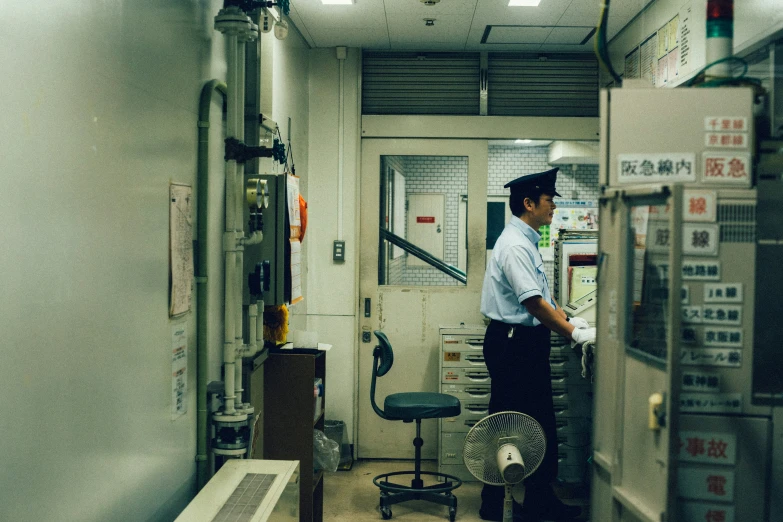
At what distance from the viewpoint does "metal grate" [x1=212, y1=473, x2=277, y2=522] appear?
1.97 metres

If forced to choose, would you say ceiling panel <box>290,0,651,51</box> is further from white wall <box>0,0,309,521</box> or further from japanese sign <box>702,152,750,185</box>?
japanese sign <box>702,152,750,185</box>

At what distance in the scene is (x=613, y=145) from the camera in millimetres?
1761

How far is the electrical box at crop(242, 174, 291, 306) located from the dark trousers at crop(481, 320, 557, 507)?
1.25 m

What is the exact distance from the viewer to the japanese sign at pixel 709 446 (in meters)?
1.67

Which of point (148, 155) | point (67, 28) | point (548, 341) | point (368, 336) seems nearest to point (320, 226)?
point (368, 336)

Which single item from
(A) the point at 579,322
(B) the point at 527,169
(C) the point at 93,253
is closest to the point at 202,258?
(C) the point at 93,253

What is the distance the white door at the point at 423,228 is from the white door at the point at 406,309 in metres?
0.20

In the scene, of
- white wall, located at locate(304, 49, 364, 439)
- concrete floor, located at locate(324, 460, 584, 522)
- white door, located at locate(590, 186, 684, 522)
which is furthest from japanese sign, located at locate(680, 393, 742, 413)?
white wall, located at locate(304, 49, 364, 439)

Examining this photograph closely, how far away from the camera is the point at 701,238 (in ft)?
5.49

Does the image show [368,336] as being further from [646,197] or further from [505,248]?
[646,197]

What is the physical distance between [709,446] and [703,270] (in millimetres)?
436

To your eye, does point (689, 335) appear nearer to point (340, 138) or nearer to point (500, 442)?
point (500, 442)

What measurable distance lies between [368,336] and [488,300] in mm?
1372

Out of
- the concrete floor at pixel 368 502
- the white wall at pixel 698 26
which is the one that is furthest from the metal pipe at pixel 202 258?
the white wall at pixel 698 26
